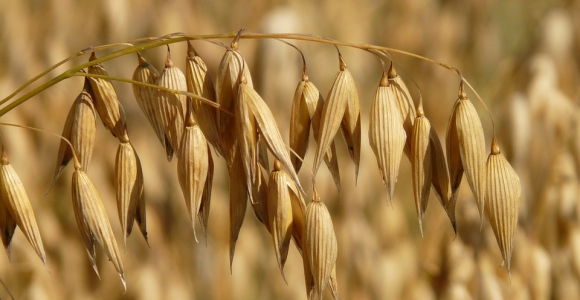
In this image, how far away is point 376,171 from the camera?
1368 millimetres

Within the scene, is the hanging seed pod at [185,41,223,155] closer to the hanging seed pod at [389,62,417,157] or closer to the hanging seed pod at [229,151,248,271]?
the hanging seed pod at [229,151,248,271]

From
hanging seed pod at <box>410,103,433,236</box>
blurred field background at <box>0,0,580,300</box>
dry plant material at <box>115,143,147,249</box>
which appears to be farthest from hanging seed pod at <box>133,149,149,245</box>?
blurred field background at <box>0,0,580,300</box>

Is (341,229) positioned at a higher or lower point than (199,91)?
lower

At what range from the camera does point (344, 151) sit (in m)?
1.34

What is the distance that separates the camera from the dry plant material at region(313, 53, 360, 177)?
522 millimetres

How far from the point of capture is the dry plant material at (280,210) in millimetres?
552

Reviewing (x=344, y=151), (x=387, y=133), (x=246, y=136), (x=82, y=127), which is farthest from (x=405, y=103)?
(x=344, y=151)

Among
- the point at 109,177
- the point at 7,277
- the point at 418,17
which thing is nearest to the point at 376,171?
the point at 418,17

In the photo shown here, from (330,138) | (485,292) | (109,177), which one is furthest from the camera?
(109,177)

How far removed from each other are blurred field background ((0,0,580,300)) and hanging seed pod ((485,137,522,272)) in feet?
2.16

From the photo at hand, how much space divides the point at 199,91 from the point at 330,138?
0.11 m

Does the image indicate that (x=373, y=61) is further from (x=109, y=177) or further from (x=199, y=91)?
(x=199, y=91)

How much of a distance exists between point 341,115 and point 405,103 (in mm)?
73

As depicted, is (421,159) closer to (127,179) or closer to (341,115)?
(341,115)
